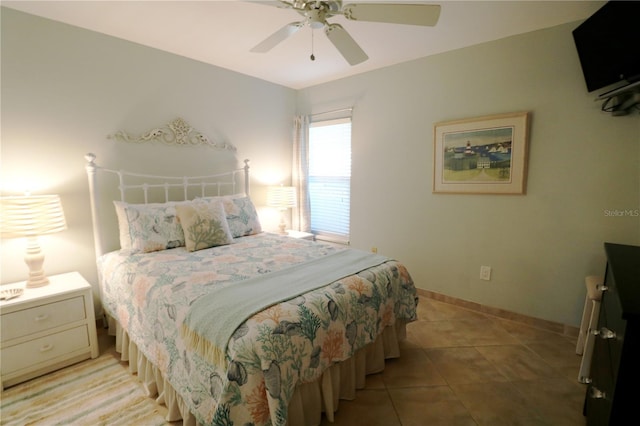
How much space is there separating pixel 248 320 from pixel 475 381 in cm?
160

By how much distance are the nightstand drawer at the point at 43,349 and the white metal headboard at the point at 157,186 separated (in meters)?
Answer: 0.66

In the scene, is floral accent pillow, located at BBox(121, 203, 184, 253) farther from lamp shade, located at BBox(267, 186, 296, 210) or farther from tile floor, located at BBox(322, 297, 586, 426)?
tile floor, located at BBox(322, 297, 586, 426)

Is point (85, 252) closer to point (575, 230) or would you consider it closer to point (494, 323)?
point (494, 323)

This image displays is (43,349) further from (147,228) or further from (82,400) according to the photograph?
(147,228)

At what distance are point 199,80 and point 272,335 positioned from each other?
9.39 feet

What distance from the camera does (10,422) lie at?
160 cm

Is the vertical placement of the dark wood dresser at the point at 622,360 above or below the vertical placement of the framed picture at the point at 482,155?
below

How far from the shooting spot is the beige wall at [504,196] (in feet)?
7.26

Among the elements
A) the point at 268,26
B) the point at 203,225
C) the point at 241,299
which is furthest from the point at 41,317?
the point at 268,26

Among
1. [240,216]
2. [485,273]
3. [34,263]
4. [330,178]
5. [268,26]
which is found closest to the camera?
[34,263]

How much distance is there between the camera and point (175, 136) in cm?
295

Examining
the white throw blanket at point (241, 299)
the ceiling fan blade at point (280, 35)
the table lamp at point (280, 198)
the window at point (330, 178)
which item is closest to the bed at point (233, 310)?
the white throw blanket at point (241, 299)

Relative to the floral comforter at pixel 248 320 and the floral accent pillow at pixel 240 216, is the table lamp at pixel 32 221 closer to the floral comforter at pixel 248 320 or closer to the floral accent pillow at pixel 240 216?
the floral comforter at pixel 248 320

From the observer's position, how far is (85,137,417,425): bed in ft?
4.08
